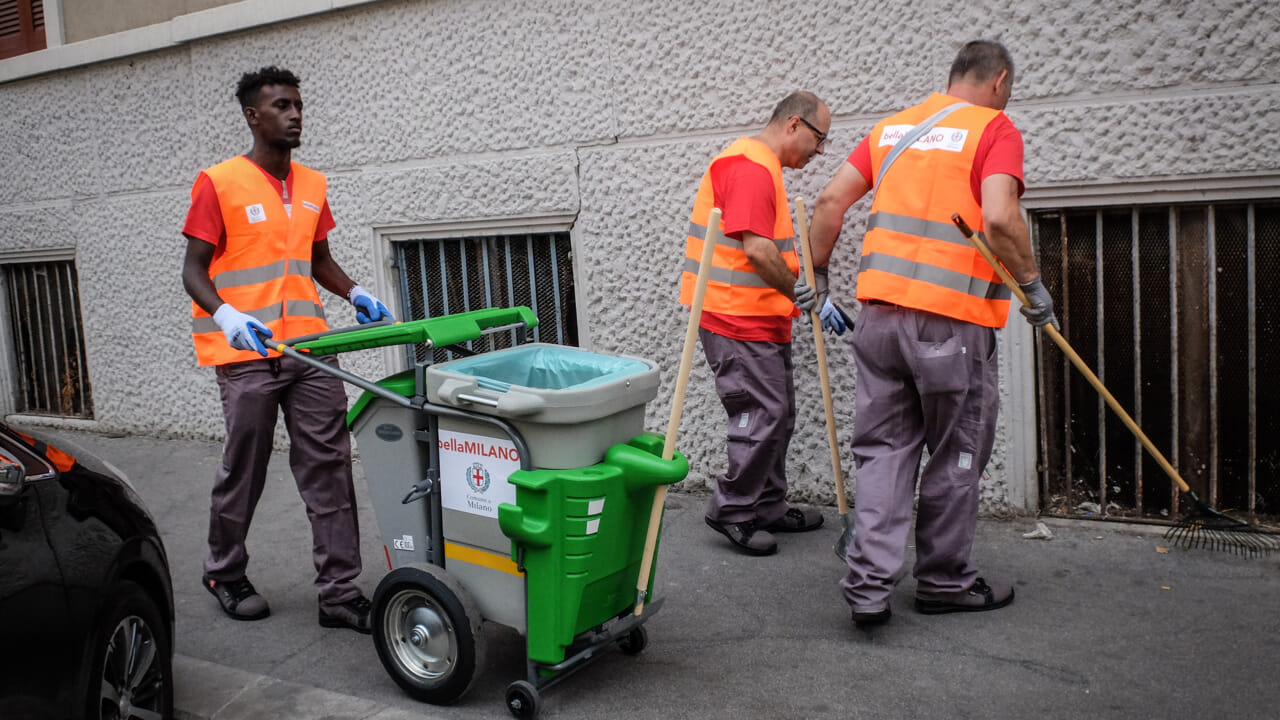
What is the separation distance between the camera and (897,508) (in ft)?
11.5

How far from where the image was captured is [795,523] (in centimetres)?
451

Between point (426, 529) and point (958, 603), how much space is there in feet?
5.69

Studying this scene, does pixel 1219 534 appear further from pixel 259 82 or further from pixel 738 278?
pixel 259 82

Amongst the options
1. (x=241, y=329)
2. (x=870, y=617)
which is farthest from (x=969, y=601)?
(x=241, y=329)

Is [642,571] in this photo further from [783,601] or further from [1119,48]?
[1119,48]

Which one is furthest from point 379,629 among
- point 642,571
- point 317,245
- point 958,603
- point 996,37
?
point 996,37

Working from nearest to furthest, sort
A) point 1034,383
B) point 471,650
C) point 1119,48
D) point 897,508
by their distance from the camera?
1. point 471,650
2. point 897,508
3. point 1119,48
4. point 1034,383

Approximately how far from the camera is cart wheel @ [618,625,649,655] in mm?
3355

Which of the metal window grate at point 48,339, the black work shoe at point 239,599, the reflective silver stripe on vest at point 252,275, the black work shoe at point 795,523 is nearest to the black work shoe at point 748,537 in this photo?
the black work shoe at point 795,523

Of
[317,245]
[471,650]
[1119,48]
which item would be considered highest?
[1119,48]

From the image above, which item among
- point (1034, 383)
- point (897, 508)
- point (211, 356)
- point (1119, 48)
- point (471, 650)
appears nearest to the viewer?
point (471, 650)

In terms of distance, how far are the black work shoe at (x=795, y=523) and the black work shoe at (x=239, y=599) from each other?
196 cm

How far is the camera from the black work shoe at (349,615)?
145 inches

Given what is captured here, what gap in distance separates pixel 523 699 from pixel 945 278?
69.2 inches
